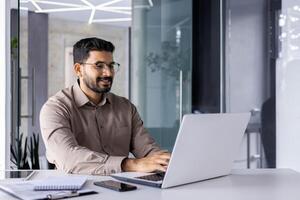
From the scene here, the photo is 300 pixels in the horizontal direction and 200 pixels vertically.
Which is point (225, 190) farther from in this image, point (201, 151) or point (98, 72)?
point (98, 72)

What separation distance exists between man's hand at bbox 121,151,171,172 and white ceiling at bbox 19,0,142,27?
14.8 feet

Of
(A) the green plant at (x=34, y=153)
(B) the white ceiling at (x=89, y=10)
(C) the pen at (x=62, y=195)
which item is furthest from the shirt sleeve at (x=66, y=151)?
(B) the white ceiling at (x=89, y=10)

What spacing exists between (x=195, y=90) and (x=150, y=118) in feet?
1.71

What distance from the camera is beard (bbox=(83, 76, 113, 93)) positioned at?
2.15 meters

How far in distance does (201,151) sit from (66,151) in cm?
62

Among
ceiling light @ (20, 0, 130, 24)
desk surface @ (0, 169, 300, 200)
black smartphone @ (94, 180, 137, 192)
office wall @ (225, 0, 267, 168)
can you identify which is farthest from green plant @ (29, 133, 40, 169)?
ceiling light @ (20, 0, 130, 24)

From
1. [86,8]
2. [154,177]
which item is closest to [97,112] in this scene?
[154,177]

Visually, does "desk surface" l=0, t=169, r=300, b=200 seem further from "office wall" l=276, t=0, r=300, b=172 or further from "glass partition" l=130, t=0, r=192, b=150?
"glass partition" l=130, t=0, r=192, b=150

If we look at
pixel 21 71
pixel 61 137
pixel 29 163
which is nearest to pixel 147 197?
Answer: pixel 61 137

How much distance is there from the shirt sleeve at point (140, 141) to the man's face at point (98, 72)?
25cm

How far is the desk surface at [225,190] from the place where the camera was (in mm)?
1278

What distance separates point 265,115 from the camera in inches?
145

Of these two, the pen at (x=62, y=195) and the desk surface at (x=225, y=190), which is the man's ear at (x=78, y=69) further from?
the pen at (x=62, y=195)

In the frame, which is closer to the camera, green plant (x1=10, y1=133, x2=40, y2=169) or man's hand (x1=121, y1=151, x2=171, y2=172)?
man's hand (x1=121, y1=151, x2=171, y2=172)
